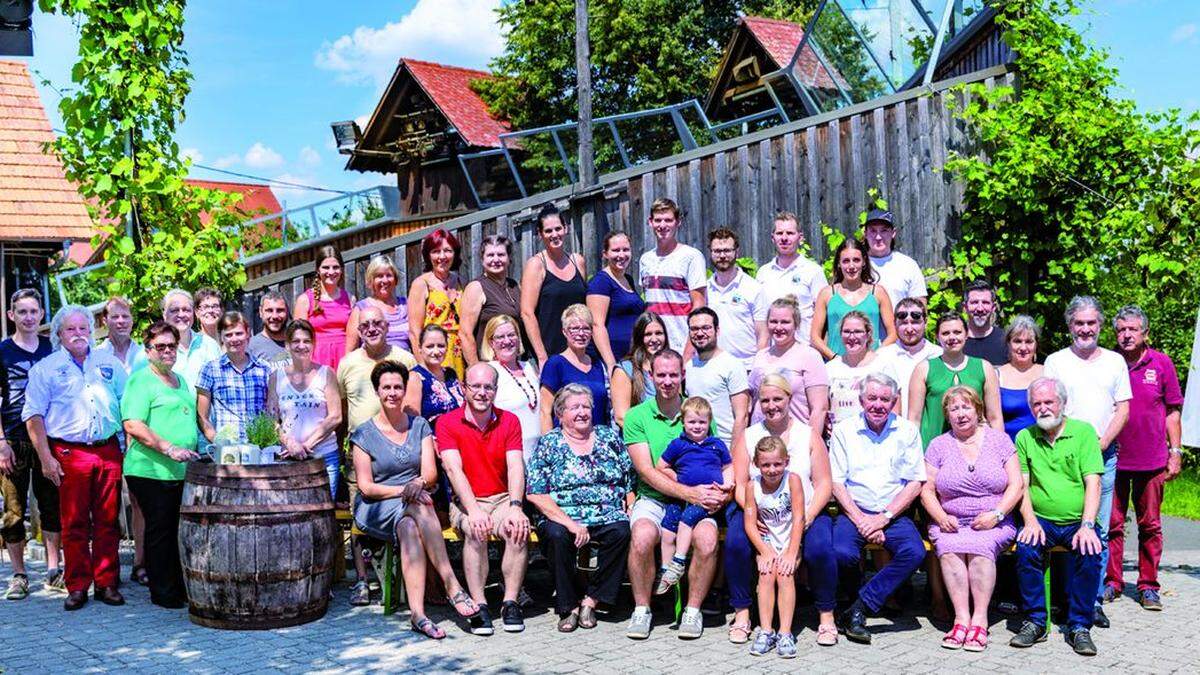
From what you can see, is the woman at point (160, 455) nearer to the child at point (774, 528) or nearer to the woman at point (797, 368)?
the child at point (774, 528)

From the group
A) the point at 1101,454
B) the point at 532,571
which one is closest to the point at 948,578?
the point at 1101,454

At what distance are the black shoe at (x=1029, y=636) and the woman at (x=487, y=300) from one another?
3402 millimetres

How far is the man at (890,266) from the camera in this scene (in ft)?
25.2

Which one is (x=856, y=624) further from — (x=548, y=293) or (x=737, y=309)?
(x=548, y=293)

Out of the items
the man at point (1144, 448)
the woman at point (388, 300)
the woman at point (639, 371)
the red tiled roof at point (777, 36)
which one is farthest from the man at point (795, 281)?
the red tiled roof at point (777, 36)

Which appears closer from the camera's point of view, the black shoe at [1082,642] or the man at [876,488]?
the black shoe at [1082,642]

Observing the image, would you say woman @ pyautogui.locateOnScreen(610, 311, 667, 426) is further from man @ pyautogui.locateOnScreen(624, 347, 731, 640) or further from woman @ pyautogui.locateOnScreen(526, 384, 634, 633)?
woman @ pyautogui.locateOnScreen(526, 384, 634, 633)

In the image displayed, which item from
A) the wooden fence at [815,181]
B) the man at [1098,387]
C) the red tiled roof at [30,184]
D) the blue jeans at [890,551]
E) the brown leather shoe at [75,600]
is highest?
the red tiled roof at [30,184]

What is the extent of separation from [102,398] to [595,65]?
22.5 meters

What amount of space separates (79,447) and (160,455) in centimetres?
50

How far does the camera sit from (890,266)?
7738 mm

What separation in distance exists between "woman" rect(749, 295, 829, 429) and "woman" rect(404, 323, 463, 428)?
1884 mm

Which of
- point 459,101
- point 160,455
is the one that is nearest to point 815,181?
point 160,455

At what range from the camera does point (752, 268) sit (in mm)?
10562
